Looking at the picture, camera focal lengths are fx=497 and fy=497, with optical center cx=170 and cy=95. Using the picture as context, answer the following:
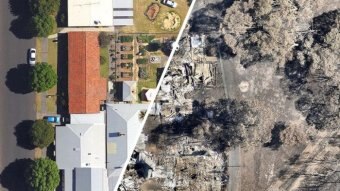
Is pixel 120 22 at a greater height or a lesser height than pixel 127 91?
greater

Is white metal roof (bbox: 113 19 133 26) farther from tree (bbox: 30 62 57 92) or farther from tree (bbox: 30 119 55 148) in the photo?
tree (bbox: 30 119 55 148)

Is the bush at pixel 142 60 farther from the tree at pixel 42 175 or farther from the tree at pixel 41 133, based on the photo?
the tree at pixel 42 175

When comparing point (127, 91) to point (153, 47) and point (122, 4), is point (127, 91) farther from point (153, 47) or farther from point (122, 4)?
point (122, 4)

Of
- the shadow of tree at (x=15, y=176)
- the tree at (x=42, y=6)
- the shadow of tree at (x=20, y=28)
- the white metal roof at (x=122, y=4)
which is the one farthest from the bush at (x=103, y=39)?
the shadow of tree at (x=15, y=176)

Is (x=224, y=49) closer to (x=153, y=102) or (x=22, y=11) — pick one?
(x=153, y=102)

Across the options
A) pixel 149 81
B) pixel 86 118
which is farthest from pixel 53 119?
pixel 149 81

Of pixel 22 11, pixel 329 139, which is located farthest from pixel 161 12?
pixel 329 139
